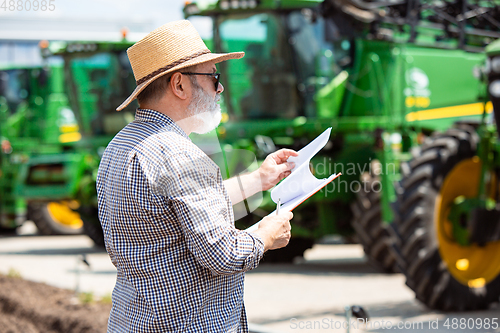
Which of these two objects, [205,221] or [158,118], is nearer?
[205,221]

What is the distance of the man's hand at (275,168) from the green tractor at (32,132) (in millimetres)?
11722

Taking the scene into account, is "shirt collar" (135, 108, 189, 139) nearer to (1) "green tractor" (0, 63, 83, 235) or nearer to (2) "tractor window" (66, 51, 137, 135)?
(2) "tractor window" (66, 51, 137, 135)

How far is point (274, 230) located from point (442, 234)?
4.25 m

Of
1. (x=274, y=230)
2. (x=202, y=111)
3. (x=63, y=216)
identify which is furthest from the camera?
(x=63, y=216)

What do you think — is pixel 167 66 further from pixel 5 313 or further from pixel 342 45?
pixel 342 45

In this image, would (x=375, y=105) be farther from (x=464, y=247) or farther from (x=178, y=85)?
(x=178, y=85)

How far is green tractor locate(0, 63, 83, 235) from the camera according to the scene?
1430 centimetres

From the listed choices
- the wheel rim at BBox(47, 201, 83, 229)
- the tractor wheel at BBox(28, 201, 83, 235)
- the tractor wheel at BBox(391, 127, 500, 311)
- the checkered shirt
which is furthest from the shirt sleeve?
the wheel rim at BBox(47, 201, 83, 229)

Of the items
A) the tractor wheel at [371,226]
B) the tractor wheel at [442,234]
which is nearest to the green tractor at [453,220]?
the tractor wheel at [442,234]

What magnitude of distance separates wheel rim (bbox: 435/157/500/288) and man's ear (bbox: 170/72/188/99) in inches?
166

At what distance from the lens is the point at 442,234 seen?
598 cm

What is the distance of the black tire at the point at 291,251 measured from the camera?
9.51 metres

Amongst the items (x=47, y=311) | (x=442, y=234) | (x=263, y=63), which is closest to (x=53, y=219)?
(x=263, y=63)

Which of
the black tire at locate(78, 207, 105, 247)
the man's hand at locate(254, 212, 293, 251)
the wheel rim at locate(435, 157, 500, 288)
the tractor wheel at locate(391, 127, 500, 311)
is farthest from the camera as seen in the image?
the black tire at locate(78, 207, 105, 247)
